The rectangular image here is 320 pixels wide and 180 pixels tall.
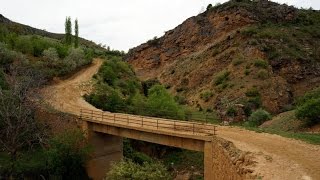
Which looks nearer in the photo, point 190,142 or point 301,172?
point 301,172

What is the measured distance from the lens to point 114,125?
31.7m

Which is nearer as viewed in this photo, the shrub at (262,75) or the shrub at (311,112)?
the shrub at (311,112)

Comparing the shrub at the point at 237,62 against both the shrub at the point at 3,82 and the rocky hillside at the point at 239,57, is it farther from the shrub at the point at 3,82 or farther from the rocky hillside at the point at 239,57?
the shrub at the point at 3,82

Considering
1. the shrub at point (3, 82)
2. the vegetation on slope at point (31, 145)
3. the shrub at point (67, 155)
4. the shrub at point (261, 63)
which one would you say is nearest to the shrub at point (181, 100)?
the shrub at point (261, 63)

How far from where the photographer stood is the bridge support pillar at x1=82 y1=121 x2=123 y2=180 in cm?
3447

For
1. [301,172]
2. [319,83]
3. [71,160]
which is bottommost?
[71,160]

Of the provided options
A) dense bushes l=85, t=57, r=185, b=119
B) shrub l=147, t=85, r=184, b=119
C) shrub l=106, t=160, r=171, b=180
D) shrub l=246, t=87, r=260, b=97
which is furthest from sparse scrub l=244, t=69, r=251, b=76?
shrub l=106, t=160, r=171, b=180

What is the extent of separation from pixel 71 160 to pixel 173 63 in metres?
54.2

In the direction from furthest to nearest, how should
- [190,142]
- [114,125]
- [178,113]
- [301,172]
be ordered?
[178,113]
[114,125]
[190,142]
[301,172]

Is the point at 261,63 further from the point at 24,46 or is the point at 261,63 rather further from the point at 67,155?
the point at 67,155

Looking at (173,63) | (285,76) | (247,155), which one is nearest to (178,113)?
(247,155)

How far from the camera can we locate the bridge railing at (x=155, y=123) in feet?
85.4

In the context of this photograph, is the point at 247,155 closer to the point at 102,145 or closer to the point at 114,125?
the point at 114,125

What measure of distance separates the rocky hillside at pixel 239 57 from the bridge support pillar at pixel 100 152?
73.7 feet
